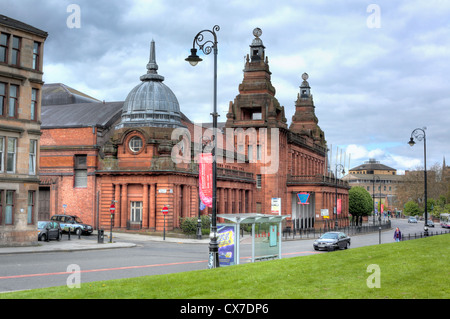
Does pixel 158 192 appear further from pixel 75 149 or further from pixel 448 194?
pixel 448 194

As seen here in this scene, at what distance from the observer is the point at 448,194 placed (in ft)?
403

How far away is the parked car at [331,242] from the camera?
124ft

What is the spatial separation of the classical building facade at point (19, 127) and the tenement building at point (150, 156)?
17.2 meters

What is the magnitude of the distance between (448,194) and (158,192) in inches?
3602

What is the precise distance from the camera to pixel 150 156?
53.6 meters

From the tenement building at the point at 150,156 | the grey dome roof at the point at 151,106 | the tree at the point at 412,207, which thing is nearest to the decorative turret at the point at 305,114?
the tenement building at the point at 150,156

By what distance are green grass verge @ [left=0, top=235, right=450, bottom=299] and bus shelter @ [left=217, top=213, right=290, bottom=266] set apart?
13.2 ft

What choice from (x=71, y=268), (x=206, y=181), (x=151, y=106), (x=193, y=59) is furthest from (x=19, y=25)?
(x=151, y=106)

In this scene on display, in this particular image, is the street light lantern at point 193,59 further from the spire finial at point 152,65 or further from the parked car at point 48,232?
the spire finial at point 152,65

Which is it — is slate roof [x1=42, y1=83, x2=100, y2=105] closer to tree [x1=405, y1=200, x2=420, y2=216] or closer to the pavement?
the pavement

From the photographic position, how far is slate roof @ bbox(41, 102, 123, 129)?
194 ft

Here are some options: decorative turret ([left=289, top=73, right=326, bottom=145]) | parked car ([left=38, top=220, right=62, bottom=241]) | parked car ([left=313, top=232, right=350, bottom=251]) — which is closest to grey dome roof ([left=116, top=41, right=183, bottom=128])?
parked car ([left=38, top=220, right=62, bottom=241])

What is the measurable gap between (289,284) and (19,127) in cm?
2517

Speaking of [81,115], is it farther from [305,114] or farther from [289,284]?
[305,114]
